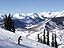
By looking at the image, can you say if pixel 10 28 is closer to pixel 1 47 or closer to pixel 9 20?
pixel 9 20

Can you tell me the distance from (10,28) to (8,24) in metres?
2.50

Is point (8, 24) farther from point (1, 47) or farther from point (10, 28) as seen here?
point (1, 47)

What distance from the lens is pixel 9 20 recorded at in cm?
7394

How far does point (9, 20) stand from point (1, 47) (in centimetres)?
4447

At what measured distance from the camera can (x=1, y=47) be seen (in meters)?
29.8

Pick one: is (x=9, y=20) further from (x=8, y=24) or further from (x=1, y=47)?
(x=1, y=47)

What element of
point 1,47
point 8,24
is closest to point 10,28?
point 8,24

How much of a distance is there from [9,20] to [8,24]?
1.55 m

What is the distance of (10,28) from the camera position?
247ft

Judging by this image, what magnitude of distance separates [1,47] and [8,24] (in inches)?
1722

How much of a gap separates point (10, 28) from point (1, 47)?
45.6 m

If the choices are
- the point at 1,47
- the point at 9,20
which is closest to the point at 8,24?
the point at 9,20

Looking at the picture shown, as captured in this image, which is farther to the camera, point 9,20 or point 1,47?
point 9,20

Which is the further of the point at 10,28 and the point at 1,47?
the point at 10,28
